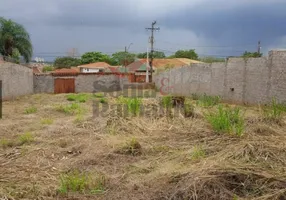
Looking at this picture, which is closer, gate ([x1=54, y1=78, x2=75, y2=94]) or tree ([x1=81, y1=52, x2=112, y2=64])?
gate ([x1=54, y1=78, x2=75, y2=94])

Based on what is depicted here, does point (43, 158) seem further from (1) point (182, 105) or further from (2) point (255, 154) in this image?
(1) point (182, 105)

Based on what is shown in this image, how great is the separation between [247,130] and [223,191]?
2760 mm

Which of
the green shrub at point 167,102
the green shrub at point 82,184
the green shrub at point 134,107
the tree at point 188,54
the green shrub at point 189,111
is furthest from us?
the tree at point 188,54

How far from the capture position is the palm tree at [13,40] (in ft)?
76.7

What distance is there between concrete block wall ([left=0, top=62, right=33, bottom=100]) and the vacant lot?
8.42 metres

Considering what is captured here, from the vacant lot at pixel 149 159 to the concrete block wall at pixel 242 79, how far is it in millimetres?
3496

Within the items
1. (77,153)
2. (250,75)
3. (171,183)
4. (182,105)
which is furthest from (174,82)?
(171,183)

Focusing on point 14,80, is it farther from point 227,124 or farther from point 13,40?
point 227,124

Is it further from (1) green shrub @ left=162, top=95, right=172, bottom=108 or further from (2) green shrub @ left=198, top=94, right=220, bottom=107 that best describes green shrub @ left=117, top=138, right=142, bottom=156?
(2) green shrub @ left=198, top=94, right=220, bottom=107

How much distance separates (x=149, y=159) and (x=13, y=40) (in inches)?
879

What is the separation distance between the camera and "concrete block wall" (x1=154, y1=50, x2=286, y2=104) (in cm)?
961

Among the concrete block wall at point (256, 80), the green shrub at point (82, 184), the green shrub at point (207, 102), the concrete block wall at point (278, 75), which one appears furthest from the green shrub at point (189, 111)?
the green shrub at point (82, 184)

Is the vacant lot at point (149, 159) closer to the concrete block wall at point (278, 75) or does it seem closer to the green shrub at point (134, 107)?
the green shrub at point (134, 107)

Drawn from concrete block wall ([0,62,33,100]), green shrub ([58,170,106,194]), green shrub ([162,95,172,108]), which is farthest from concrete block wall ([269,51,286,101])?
Result: concrete block wall ([0,62,33,100])
